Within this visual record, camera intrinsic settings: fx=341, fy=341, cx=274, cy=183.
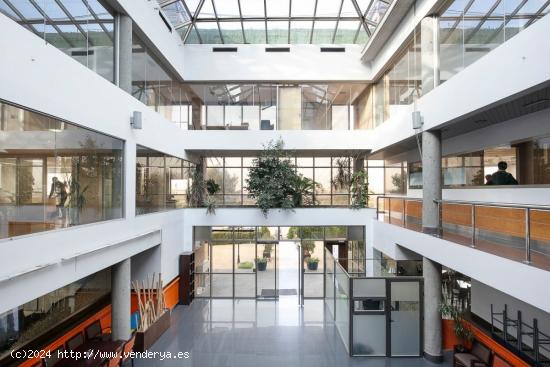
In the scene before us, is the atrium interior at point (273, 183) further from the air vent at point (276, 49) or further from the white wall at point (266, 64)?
the air vent at point (276, 49)

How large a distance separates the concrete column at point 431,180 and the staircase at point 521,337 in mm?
2396

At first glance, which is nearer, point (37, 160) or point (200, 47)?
point (37, 160)

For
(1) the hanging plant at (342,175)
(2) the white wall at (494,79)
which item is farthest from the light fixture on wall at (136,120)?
(1) the hanging plant at (342,175)

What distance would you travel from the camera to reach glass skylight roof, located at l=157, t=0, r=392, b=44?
1349 cm

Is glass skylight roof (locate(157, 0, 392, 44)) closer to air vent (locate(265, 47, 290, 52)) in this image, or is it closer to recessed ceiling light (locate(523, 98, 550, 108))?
air vent (locate(265, 47, 290, 52))

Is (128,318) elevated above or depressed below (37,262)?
below

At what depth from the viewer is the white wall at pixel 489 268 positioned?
4719mm

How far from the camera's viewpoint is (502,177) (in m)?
8.38

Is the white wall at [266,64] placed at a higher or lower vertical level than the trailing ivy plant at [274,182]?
higher

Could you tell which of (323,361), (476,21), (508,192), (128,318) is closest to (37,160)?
(128,318)

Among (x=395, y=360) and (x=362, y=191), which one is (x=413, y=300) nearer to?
(x=395, y=360)

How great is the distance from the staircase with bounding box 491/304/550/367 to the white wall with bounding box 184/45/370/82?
10195 mm

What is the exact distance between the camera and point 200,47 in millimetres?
14562

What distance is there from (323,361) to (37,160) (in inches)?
309
